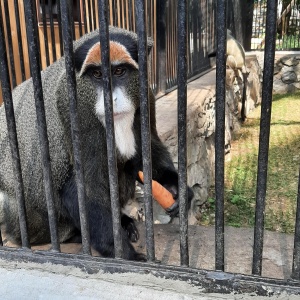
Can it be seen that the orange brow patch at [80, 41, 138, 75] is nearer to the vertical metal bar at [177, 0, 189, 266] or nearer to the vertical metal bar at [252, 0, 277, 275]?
the vertical metal bar at [177, 0, 189, 266]

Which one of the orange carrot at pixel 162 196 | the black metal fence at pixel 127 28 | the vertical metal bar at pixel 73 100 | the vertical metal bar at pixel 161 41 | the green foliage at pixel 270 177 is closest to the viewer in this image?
the vertical metal bar at pixel 73 100

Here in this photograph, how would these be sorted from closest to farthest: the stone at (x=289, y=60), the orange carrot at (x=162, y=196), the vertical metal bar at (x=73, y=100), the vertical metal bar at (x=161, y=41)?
the vertical metal bar at (x=73, y=100)
the orange carrot at (x=162, y=196)
the vertical metal bar at (x=161, y=41)
the stone at (x=289, y=60)

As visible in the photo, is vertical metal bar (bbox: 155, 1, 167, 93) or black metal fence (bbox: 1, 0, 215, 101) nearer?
black metal fence (bbox: 1, 0, 215, 101)

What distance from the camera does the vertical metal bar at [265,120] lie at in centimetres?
117

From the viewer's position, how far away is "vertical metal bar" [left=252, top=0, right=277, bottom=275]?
46.0 inches

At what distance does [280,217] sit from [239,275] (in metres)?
3.34

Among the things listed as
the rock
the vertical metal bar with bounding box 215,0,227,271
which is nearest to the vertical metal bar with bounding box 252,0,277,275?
the vertical metal bar with bounding box 215,0,227,271

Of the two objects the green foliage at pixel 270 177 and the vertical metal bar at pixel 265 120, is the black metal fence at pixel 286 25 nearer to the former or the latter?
the green foliage at pixel 270 177

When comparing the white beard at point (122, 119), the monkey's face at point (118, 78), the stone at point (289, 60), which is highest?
the monkey's face at point (118, 78)

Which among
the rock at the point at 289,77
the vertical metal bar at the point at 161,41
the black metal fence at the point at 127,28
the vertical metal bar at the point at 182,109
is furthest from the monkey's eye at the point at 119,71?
the rock at the point at 289,77

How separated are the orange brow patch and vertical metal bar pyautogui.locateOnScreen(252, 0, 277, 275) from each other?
904 mm

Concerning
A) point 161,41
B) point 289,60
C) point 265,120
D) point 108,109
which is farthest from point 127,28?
point 289,60

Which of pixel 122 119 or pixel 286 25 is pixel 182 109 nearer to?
pixel 122 119

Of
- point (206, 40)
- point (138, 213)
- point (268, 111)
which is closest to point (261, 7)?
point (206, 40)
